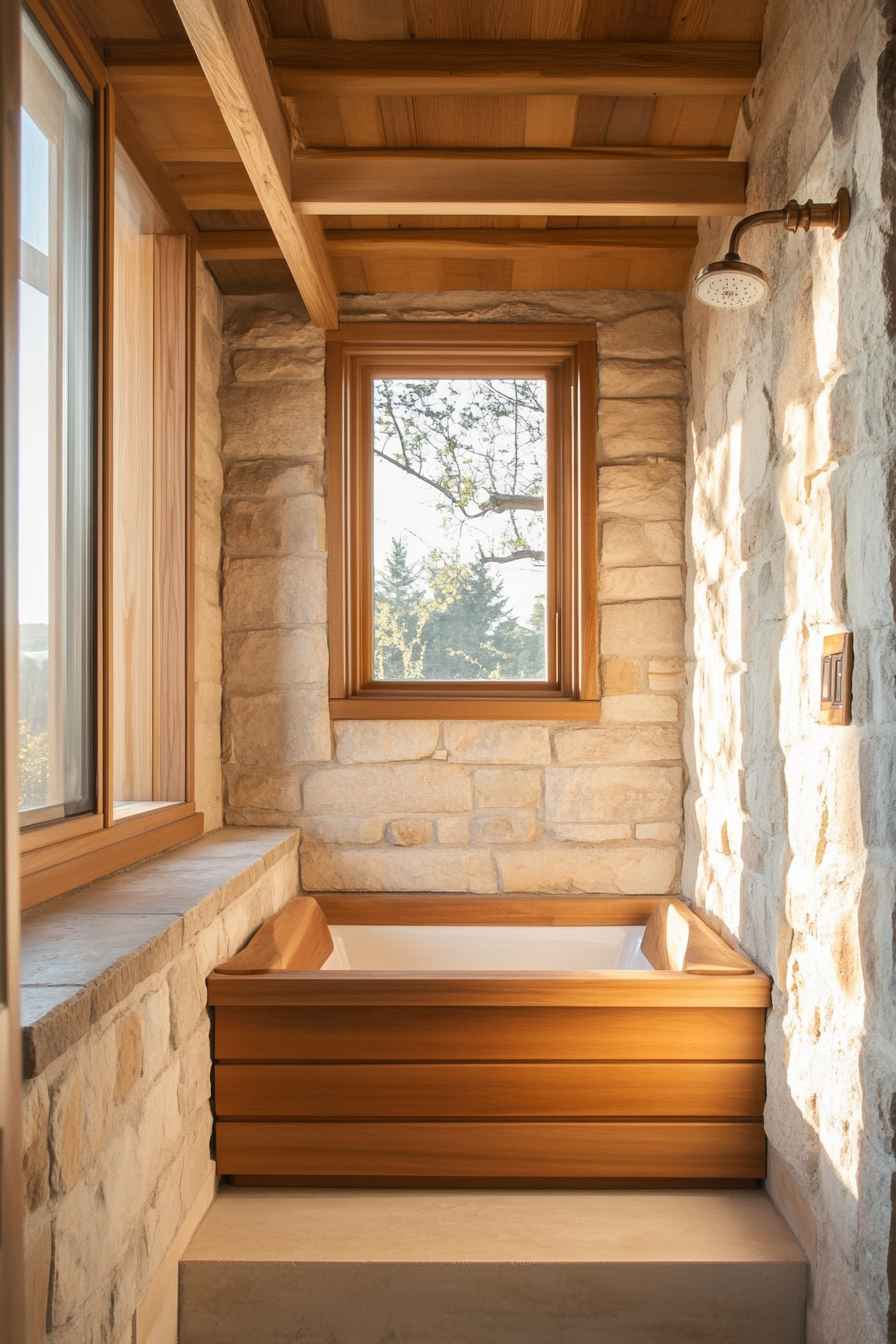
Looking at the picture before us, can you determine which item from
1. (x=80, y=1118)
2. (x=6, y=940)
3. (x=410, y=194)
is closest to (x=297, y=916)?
(x=80, y=1118)

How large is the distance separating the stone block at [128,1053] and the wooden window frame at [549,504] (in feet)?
5.09

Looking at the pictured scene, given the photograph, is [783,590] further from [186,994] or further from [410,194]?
[186,994]

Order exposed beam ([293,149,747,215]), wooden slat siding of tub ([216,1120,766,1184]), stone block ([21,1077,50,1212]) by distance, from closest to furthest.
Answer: stone block ([21,1077,50,1212])
wooden slat siding of tub ([216,1120,766,1184])
exposed beam ([293,149,747,215])

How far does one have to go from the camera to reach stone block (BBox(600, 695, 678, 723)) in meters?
3.01

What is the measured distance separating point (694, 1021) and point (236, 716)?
1704 millimetres

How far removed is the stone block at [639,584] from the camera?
3014 millimetres

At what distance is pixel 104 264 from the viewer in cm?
208

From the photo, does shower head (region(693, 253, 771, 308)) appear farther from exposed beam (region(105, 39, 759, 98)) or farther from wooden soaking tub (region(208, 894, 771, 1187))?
wooden soaking tub (region(208, 894, 771, 1187))

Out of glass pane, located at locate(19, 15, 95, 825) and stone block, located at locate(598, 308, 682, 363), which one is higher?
stone block, located at locate(598, 308, 682, 363)

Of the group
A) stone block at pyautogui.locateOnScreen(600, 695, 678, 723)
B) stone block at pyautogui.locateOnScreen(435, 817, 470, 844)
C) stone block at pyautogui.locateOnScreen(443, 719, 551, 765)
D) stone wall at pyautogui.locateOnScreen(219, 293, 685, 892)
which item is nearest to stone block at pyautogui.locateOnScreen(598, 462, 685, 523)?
stone wall at pyautogui.locateOnScreen(219, 293, 685, 892)

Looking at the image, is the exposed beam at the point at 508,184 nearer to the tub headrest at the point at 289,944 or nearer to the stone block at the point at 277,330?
the stone block at the point at 277,330

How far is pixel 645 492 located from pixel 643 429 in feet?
0.68

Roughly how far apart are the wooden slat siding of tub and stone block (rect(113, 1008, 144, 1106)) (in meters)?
0.62

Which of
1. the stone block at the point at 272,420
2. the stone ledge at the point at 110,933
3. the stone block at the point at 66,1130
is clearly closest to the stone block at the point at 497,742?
the stone ledge at the point at 110,933
